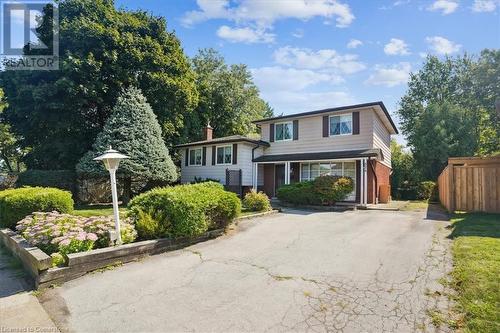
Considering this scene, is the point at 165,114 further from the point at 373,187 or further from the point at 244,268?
the point at 244,268

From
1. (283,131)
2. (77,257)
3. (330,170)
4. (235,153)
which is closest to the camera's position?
(77,257)

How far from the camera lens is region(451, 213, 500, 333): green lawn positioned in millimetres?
3424

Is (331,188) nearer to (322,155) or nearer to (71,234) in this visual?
(322,155)

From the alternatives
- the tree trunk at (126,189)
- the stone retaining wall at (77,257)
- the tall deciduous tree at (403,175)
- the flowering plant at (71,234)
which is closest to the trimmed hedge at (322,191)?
the stone retaining wall at (77,257)

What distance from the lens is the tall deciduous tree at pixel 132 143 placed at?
1594 centimetres

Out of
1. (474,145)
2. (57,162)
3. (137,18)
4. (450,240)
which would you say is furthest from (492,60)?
(57,162)

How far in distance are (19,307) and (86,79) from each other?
54.4ft

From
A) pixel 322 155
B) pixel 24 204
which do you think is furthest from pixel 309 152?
pixel 24 204

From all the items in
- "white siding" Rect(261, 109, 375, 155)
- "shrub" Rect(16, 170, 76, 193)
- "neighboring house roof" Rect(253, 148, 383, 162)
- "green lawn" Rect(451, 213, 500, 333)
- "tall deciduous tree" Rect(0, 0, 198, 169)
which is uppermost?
"tall deciduous tree" Rect(0, 0, 198, 169)

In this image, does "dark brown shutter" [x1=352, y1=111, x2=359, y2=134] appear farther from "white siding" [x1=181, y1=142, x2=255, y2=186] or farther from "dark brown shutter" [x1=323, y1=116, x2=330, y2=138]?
"white siding" [x1=181, y1=142, x2=255, y2=186]

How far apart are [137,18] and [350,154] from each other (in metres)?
17.5

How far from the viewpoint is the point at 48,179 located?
1620 cm
